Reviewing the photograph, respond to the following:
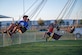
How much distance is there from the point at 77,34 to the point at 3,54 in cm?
1870

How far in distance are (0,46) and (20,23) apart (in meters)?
6.04

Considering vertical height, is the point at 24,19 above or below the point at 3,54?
above

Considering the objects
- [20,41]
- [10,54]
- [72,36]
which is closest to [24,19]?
[10,54]

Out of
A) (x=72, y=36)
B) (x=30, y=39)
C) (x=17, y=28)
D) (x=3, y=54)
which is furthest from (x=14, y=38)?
(x=72, y=36)

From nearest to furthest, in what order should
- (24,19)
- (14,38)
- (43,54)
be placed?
(24,19)
(43,54)
(14,38)

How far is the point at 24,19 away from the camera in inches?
460

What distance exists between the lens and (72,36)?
29.2 m

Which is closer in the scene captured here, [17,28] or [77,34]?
[17,28]

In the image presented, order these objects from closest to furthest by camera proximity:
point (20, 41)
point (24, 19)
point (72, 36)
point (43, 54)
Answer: point (24, 19), point (43, 54), point (20, 41), point (72, 36)

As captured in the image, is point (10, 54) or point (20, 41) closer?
point (10, 54)

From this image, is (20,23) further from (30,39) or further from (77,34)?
(77,34)

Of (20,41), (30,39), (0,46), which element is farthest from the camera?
(30,39)

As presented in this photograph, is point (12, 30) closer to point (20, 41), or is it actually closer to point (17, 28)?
point (17, 28)

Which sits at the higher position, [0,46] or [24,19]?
[24,19]
